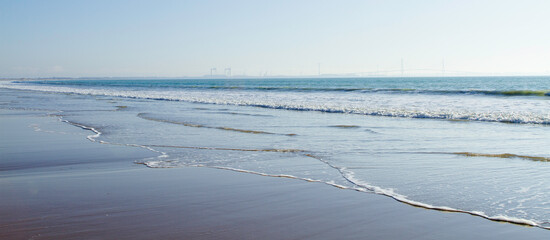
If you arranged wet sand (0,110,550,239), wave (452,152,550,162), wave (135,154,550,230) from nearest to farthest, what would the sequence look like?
wet sand (0,110,550,239) < wave (135,154,550,230) < wave (452,152,550,162)

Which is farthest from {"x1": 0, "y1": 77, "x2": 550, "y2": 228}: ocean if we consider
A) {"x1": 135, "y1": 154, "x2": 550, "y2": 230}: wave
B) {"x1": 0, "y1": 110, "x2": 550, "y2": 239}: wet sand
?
{"x1": 0, "y1": 110, "x2": 550, "y2": 239}: wet sand

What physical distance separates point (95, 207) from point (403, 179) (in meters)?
4.29

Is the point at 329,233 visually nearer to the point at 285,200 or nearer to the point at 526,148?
the point at 285,200

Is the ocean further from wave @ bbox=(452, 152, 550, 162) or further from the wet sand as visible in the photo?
the wet sand

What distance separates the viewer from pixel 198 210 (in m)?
5.23

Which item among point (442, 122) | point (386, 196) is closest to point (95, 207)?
point (386, 196)

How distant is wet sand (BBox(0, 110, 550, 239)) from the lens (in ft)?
14.6

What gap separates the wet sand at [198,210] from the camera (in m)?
4.45

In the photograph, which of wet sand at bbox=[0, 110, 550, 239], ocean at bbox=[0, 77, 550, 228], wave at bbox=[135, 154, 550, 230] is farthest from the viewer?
ocean at bbox=[0, 77, 550, 228]

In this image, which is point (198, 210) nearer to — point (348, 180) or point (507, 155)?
point (348, 180)

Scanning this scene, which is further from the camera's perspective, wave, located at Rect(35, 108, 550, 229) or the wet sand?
wave, located at Rect(35, 108, 550, 229)

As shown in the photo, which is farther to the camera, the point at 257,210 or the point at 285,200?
the point at 285,200

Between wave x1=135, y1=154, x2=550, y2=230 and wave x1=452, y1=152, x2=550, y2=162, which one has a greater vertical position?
wave x1=452, y1=152, x2=550, y2=162

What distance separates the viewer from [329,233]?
445cm
